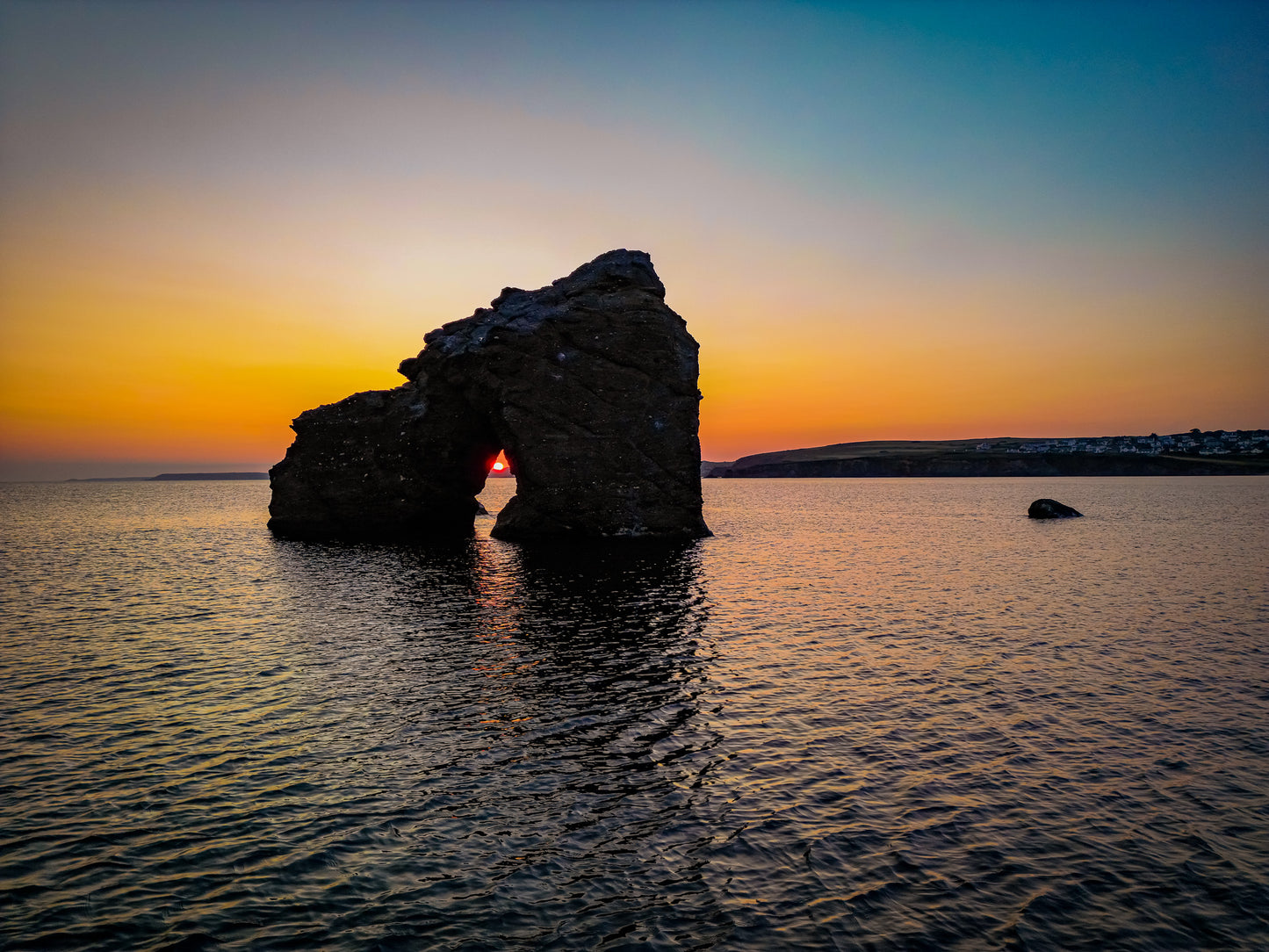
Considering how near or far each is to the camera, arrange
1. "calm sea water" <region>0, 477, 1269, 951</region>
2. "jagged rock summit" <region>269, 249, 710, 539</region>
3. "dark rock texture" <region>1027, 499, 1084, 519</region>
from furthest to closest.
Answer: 1. "dark rock texture" <region>1027, 499, 1084, 519</region>
2. "jagged rock summit" <region>269, 249, 710, 539</region>
3. "calm sea water" <region>0, 477, 1269, 951</region>

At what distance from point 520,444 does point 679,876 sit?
46.4 meters

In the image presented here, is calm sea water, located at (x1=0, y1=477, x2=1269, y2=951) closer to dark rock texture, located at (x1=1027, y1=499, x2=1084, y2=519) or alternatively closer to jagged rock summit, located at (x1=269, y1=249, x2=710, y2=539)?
jagged rock summit, located at (x1=269, y1=249, x2=710, y2=539)

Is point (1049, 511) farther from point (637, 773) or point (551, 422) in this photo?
point (637, 773)

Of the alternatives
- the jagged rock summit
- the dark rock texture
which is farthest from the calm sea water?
the dark rock texture

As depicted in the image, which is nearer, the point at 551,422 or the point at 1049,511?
the point at 551,422

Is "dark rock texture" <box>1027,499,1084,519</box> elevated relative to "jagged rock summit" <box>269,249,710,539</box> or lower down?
lower down

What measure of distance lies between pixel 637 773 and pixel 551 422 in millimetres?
42800

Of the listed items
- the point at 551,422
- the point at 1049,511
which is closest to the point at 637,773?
the point at 551,422

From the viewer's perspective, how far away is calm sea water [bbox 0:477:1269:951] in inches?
376

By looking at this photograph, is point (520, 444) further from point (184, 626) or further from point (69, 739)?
point (69, 739)

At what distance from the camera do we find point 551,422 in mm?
55250

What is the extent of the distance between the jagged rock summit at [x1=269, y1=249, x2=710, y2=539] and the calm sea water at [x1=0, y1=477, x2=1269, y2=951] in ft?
76.9

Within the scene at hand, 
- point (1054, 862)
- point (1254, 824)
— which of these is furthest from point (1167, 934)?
point (1254, 824)

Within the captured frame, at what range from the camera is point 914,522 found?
81062 mm
